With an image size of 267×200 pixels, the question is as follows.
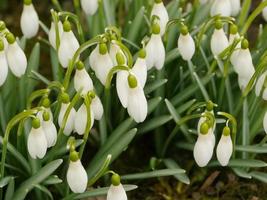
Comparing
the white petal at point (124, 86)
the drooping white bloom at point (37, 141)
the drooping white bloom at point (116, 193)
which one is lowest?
the drooping white bloom at point (116, 193)

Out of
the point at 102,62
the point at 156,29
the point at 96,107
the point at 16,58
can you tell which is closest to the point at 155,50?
the point at 156,29

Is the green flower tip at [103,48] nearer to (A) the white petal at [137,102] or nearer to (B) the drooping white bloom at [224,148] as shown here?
(A) the white petal at [137,102]

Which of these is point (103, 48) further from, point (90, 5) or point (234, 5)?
point (234, 5)

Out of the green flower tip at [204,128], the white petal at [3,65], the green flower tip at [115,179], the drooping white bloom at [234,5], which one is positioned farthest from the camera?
the drooping white bloom at [234,5]

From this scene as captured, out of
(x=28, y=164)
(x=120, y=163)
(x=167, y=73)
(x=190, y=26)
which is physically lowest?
(x=120, y=163)

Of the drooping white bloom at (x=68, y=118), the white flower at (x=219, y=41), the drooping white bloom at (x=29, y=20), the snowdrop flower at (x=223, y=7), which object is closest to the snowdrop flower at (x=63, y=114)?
the drooping white bloom at (x=68, y=118)

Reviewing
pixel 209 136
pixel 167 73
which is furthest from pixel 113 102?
pixel 209 136

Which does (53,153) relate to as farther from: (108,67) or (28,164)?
(108,67)
